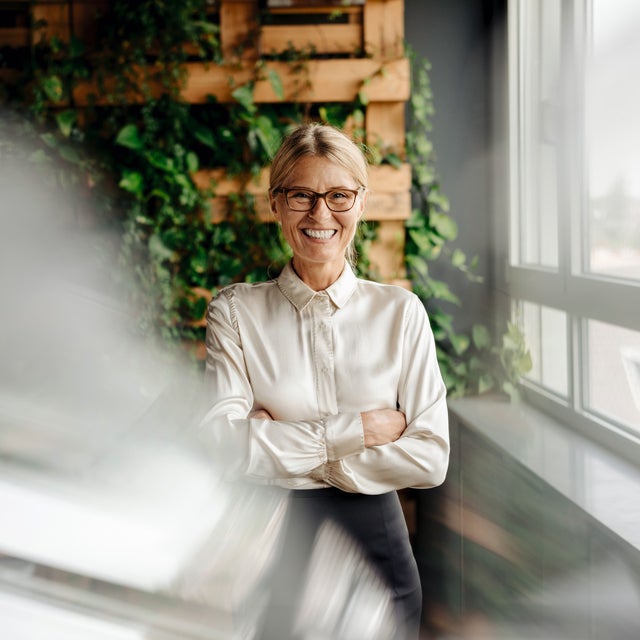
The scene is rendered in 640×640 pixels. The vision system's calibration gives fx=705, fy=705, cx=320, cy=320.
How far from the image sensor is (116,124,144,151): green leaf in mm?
2129

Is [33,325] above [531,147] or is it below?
below

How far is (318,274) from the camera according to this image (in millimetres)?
1211

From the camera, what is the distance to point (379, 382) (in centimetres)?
115

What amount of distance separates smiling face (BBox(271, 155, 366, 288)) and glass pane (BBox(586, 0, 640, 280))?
744 millimetres

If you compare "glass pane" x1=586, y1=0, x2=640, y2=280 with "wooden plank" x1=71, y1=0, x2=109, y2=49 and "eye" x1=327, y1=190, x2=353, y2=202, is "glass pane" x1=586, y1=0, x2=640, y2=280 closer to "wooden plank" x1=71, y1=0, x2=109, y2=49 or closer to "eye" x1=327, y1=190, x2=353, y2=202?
"eye" x1=327, y1=190, x2=353, y2=202

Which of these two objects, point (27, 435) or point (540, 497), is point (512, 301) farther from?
point (27, 435)

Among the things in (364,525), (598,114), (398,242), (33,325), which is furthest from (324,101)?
(364,525)

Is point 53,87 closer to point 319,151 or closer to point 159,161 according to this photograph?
point 159,161

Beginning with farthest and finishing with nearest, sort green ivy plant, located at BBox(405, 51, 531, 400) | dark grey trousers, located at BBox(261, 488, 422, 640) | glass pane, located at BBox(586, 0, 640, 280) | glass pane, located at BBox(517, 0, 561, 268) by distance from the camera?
green ivy plant, located at BBox(405, 51, 531, 400) < glass pane, located at BBox(517, 0, 561, 268) < glass pane, located at BBox(586, 0, 640, 280) < dark grey trousers, located at BBox(261, 488, 422, 640)

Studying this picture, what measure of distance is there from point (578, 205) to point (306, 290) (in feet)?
3.12

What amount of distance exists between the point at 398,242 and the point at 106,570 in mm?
1925

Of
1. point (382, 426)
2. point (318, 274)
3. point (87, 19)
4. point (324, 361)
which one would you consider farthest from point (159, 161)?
point (382, 426)

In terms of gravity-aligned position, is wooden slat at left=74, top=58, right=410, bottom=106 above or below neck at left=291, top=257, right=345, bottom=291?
above

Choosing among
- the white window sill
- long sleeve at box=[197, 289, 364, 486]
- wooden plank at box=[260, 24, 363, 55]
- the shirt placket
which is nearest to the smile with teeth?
the shirt placket
